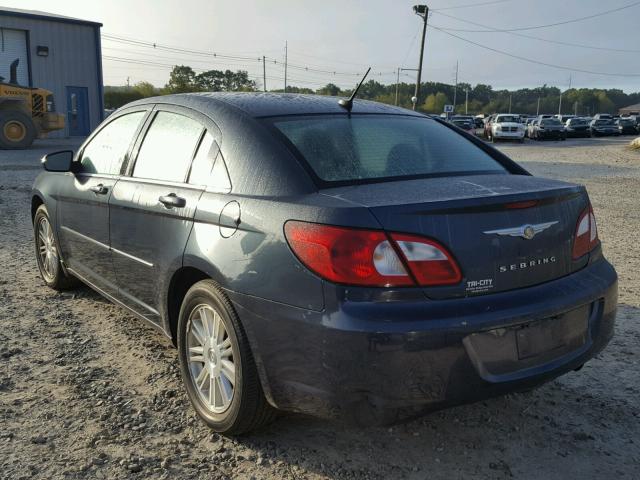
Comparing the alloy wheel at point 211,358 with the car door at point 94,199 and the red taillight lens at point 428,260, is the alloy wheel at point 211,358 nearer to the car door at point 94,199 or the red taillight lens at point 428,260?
the red taillight lens at point 428,260

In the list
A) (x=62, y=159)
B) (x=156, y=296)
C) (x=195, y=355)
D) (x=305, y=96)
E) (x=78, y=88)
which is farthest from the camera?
(x=78, y=88)

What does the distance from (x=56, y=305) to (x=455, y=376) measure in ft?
11.6

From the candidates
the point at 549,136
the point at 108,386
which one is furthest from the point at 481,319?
the point at 549,136

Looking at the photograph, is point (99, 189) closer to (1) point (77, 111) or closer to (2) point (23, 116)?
(2) point (23, 116)

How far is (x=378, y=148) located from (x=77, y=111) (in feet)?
113

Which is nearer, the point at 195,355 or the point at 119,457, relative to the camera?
the point at 119,457

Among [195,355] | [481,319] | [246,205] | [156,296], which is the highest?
[246,205]

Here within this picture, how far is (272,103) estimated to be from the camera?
3.28m

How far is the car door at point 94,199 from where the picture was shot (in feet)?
12.7

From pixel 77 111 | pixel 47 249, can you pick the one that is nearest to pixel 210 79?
pixel 77 111

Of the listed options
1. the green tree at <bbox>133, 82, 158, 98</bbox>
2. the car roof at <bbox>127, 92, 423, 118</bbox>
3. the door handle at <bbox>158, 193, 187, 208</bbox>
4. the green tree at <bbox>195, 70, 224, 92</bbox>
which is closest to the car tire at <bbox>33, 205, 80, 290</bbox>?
the car roof at <bbox>127, 92, 423, 118</bbox>

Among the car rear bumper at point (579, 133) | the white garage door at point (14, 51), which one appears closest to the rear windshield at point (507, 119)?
the car rear bumper at point (579, 133)

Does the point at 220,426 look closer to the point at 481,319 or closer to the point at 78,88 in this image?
the point at 481,319

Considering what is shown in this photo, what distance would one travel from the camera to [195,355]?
3064 mm
